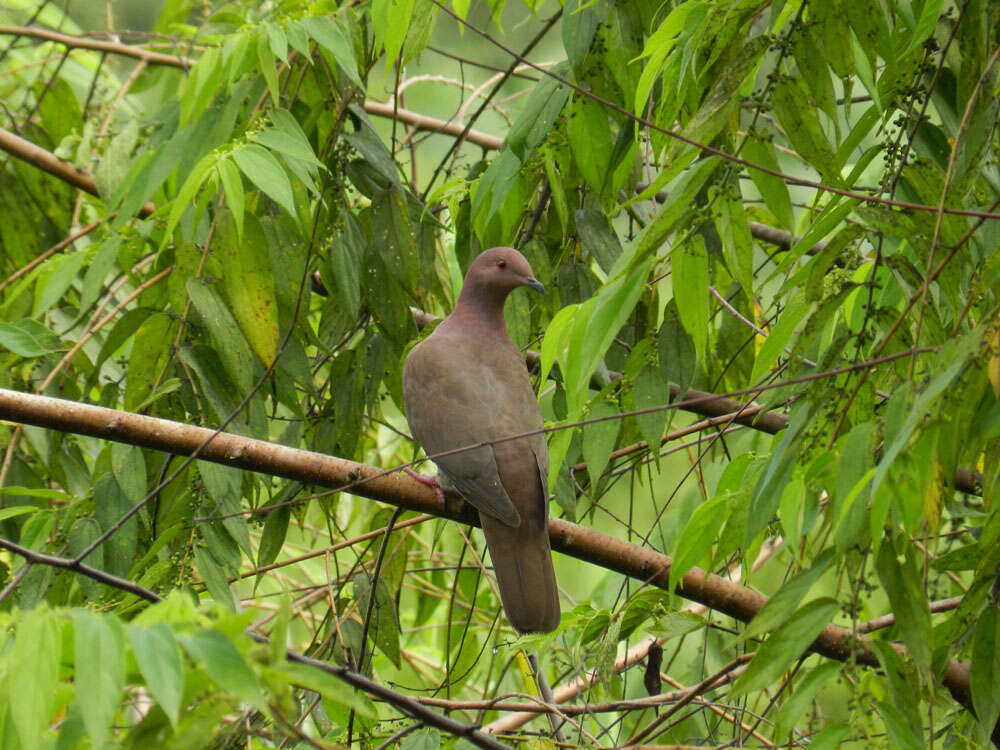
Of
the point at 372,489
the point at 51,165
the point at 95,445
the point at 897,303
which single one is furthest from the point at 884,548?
the point at 51,165

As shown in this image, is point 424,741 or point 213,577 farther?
point 213,577

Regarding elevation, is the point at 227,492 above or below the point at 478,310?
below

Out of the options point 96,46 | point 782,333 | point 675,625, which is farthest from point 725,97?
point 96,46

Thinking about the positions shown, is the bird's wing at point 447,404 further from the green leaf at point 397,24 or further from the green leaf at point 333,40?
the green leaf at point 397,24

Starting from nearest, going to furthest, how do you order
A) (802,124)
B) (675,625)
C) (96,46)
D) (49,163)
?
1. (802,124)
2. (675,625)
3. (49,163)
4. (96,46)

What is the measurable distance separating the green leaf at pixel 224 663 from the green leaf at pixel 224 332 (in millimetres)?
1300

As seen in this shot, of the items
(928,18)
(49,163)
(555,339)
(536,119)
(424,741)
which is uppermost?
(49,163)

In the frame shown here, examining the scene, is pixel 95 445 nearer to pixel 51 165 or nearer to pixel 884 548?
pixel 51 165

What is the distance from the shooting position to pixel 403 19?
2.12 meters

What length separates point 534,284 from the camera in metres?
2.96

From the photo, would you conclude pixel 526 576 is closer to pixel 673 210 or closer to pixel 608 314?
pixel 608 314

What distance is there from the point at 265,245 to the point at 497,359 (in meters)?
0.87

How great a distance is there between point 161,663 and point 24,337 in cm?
172

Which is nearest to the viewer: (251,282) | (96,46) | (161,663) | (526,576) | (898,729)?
(161,663)
